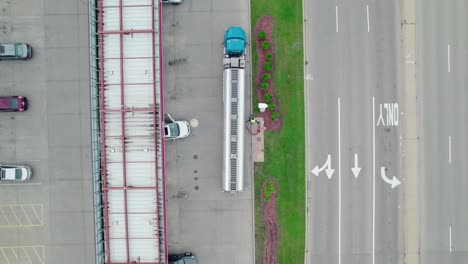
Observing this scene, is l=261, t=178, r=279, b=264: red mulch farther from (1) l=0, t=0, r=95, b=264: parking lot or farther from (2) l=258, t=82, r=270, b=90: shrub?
(1) l=0, t=0, r=95, b=264: parking lot

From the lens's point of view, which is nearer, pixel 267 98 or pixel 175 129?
pixel 175 129

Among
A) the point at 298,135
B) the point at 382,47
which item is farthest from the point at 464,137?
the point at 298,135

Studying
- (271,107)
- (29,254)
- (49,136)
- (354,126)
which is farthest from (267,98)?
(29,254)

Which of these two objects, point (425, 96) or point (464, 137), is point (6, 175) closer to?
point (425, 96)

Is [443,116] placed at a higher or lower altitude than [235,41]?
lower

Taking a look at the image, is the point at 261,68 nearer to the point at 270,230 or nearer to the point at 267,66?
the point at 267,66

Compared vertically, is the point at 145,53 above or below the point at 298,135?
above

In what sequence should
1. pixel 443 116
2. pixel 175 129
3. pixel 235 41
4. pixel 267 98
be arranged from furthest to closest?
pixel 443 116 < pixel 267 98 < pixel 175 129 < pixel 235 41
